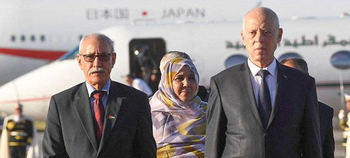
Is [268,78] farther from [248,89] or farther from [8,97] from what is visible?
[8,97]

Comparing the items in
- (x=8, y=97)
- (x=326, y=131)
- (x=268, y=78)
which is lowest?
(x=8, y=97)

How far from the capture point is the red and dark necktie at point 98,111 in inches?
209

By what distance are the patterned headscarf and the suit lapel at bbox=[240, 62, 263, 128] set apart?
55.8 inches

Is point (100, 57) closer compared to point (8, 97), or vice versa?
point (100, 57)

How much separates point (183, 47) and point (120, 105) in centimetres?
1481

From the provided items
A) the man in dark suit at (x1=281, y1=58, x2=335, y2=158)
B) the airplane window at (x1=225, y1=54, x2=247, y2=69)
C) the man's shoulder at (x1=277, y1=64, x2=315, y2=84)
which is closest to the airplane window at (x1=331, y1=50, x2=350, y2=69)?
the airplane window at (x1=225, y1=54, x2=247, y2=69)

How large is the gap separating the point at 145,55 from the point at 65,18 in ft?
23.2

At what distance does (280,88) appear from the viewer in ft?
16.2

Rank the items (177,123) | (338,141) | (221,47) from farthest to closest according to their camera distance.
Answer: (338,141)
(221,47)
(177,123)

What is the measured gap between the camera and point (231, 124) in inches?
193

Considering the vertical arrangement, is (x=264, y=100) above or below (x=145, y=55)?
above

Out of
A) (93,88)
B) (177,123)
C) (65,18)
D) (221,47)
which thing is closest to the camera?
(93,88)

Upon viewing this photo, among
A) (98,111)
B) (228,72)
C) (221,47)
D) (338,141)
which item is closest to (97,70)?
(98,111)

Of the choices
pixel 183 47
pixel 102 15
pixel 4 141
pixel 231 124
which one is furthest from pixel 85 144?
pixel 102 15
